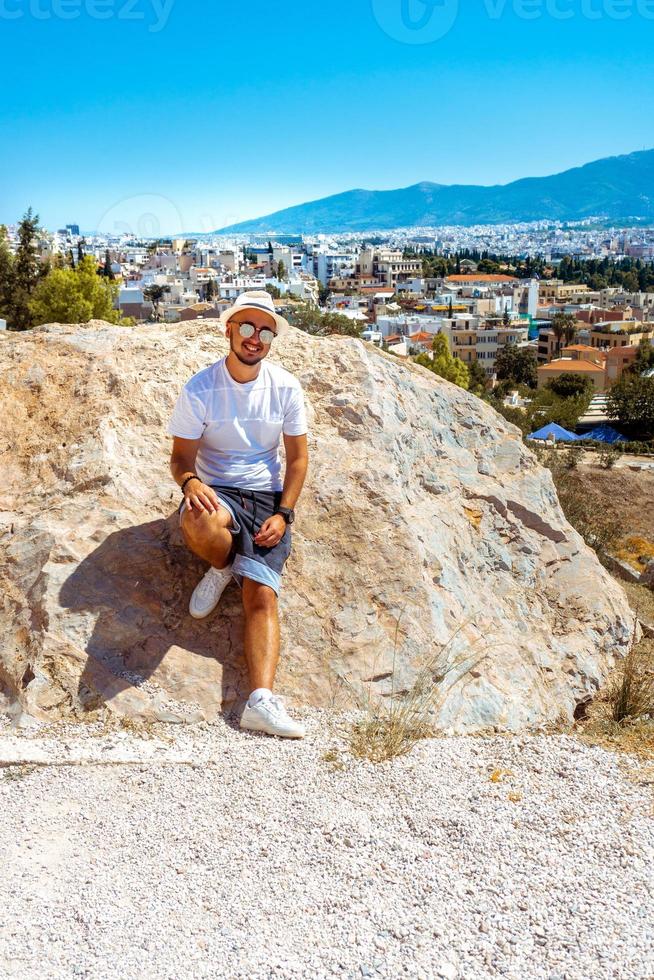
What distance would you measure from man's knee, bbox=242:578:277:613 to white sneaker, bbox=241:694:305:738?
A: 1.52ft

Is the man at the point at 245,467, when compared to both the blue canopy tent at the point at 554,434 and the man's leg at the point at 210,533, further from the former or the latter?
the blue canopy tent at the point at 554,434

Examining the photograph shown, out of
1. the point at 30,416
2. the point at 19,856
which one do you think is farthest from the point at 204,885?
the point at 30,416

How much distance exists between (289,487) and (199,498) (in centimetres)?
53

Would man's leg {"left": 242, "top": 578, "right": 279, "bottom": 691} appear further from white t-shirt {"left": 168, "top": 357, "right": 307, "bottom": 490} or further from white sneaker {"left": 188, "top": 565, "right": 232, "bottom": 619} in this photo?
white t-shirt {"left": 168, "top": 357, "right": 307, "bottom": 490}

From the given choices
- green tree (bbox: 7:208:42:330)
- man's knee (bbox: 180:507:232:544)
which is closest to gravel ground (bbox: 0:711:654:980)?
man's knee (bbox: 180:507:232:544)

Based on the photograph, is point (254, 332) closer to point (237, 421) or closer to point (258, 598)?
point (237, 421)

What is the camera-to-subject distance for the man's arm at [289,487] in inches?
161

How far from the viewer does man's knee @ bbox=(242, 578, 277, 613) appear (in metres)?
4.03

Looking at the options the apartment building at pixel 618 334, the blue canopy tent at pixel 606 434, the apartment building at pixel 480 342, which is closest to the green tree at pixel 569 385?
the blue canopy tent at pixel 606 434

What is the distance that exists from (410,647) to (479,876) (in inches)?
65.7

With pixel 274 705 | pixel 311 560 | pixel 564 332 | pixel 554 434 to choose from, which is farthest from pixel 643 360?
pixel 274 705

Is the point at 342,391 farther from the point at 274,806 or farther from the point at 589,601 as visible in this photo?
the point at 274,806

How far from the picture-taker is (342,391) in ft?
20.7

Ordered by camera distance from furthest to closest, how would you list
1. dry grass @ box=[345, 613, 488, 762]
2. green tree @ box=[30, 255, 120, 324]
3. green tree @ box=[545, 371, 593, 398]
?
green tree @ box=[545, 371, 593, 398] < green tree @ box=[30, 255, 120, 324] < dry grass @ box=[345, 613, 488, 762]
